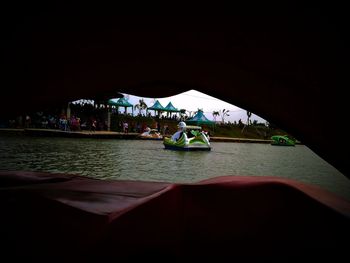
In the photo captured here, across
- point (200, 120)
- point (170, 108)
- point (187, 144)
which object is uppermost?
point (170, 108)

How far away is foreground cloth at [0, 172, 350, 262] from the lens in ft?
4.25

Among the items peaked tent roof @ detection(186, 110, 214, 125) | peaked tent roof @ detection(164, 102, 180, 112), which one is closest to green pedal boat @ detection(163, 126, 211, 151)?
peaked tent roof @ detection(186, 110, 214, 125)

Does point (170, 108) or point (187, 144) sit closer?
point (187, 144)

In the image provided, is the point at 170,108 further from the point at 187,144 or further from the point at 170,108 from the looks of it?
the point at 187,144

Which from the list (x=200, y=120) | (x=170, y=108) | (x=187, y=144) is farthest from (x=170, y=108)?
(x=187, y=144)

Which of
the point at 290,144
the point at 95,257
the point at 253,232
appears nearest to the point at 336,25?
the point at 253,232

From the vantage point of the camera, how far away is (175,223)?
1588mm

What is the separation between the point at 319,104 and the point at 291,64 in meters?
0.32

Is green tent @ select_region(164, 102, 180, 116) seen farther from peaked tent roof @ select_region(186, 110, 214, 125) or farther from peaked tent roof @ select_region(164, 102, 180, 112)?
peaked tent roof @ select_region(186, 110, 214, 125)

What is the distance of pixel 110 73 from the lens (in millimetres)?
1840

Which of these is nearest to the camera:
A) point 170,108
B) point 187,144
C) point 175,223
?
point 175,223

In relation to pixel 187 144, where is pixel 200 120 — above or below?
above

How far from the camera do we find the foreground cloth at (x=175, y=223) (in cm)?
129

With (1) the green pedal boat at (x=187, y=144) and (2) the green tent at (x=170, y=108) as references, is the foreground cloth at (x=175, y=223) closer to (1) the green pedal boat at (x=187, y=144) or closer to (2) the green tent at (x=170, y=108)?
(1) the green pedal boat at (x=187, y=144)
